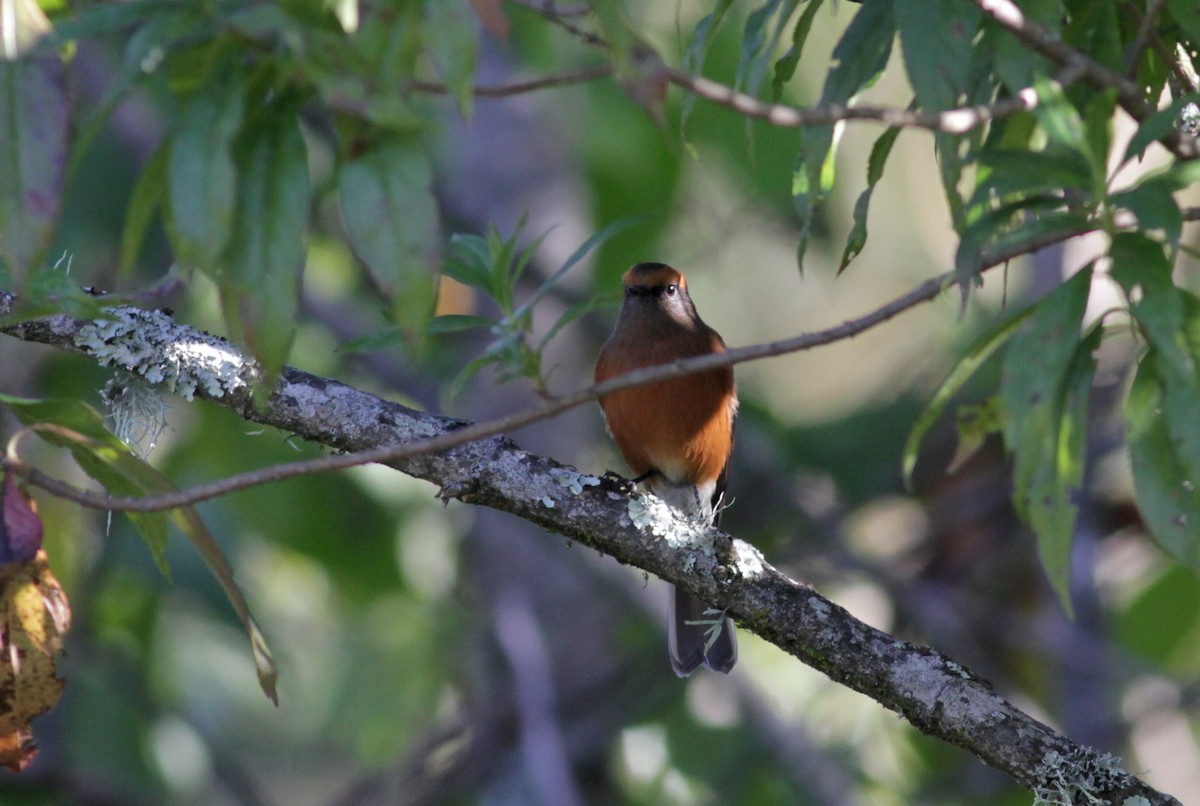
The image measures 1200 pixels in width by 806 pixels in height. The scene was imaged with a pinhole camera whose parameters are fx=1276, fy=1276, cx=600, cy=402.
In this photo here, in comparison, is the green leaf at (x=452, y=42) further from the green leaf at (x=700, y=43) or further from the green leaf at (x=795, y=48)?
the green leaf at (x=795, y=48)

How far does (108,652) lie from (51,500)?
0.87 metres

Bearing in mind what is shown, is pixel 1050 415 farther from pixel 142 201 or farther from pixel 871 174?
pixel 142 201

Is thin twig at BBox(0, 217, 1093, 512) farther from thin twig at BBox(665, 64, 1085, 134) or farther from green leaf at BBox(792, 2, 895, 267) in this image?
green leaf at BBox(792, 2, 895, 267)

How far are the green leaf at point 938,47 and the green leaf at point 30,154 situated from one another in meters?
1.33

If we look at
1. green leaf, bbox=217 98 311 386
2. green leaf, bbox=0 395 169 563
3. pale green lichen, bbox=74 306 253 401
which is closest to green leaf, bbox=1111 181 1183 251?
green leaf, bbox=217 98 311 386

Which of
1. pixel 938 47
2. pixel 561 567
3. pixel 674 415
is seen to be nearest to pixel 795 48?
pixel 938 47

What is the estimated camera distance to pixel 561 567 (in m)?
7.28

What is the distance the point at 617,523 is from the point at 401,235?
4.73ft

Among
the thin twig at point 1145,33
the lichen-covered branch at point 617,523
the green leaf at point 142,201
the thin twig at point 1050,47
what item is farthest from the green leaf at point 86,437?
the thin twig at point 1145,33

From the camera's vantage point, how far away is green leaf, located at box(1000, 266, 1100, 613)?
1857mm

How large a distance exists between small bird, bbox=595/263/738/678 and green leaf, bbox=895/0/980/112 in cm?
266

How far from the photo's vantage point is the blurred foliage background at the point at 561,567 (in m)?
5.82

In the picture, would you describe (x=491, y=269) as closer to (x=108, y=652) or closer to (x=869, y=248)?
(x=108, y=652)

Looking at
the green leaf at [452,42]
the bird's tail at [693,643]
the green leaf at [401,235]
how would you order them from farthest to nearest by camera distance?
the bird's tail at [693,643], the green leaf at [401,235], the green leaf at [452,42]
